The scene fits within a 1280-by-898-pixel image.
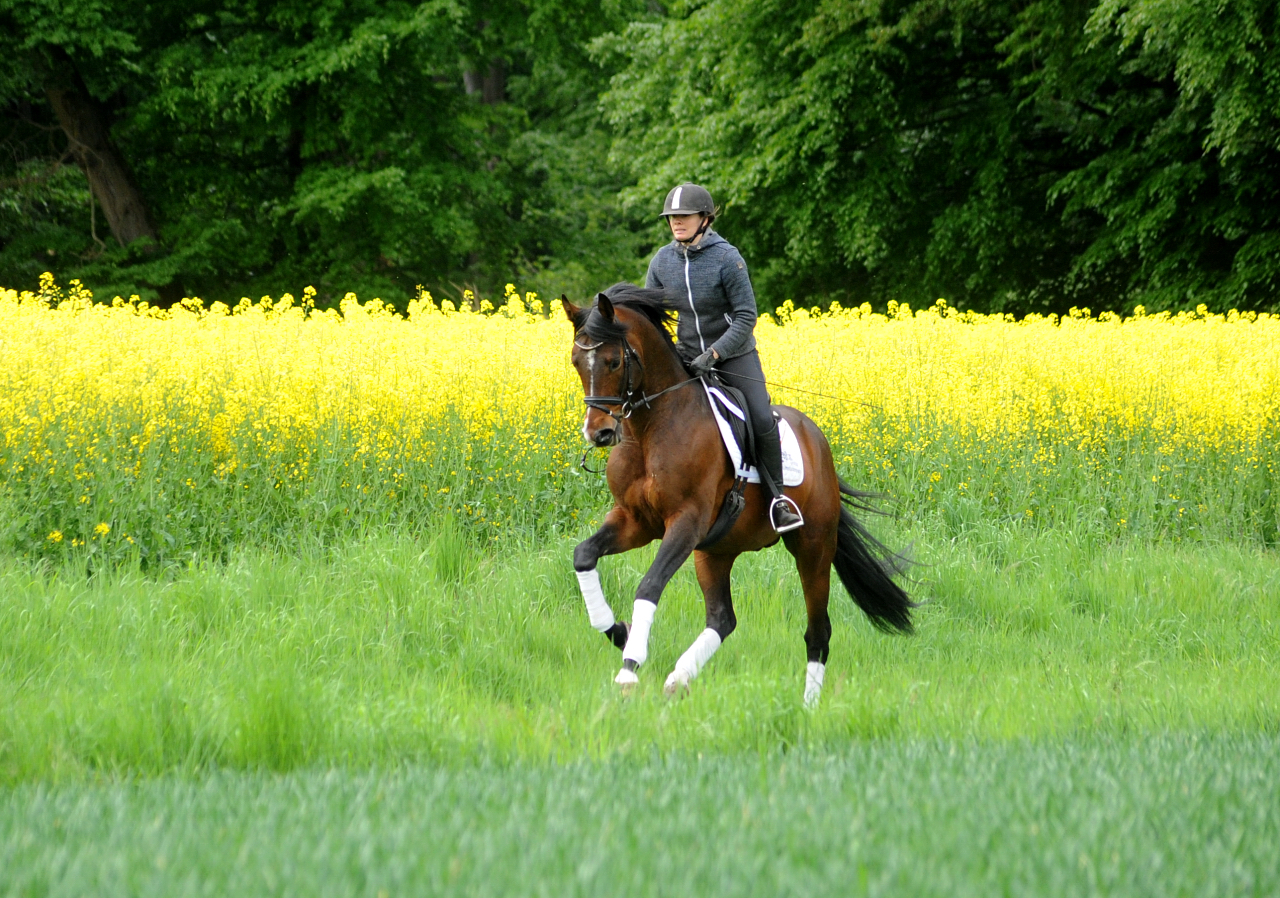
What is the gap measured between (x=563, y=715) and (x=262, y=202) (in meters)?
22.7

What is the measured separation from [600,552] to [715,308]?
1550 millimetres

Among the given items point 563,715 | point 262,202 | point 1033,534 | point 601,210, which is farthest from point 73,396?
point 601,210

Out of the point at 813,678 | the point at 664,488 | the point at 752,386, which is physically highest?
the point at 752,386

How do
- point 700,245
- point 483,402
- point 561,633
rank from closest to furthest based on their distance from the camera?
point 700,245
point 561,633
point 483,402

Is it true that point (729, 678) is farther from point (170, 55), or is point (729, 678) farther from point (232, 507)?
point (170, 55)

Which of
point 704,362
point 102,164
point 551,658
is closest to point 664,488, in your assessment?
point 704,362

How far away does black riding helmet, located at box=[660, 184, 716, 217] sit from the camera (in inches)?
240

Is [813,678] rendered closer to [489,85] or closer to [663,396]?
[663,396]

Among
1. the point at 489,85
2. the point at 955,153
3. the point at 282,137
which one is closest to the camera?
the point at 955,153

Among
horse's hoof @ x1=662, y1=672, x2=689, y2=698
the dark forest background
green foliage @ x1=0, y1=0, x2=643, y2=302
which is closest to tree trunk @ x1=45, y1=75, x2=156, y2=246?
the dark forest background

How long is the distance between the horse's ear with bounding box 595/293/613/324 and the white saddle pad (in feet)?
2.87

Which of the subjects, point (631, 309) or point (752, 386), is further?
point (752, 386)

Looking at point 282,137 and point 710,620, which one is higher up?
point 282,137

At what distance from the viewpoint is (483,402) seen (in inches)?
385
